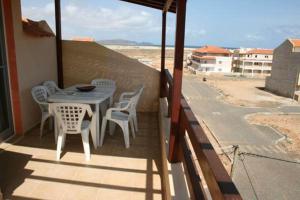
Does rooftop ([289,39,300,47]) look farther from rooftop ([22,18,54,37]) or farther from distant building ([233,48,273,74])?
rooftop ([22,18,54,37])

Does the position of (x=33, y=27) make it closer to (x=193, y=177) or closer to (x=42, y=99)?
(x=42, y=99)

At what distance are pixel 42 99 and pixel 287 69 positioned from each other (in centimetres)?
3579

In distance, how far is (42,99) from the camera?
3.65 metres

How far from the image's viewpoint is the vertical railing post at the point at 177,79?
214cm

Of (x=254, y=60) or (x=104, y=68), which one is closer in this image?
(x=104, y=68)

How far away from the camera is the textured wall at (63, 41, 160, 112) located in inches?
196

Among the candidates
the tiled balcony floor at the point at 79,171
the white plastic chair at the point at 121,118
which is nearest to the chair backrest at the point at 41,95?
the tiled balcony floor at the point at 79,171

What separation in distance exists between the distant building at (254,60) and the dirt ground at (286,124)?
1275 inches

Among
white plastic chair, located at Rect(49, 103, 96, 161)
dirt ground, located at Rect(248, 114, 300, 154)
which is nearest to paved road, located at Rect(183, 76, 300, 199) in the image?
dirt ground, located at Rect(248, 114, 300, 154)

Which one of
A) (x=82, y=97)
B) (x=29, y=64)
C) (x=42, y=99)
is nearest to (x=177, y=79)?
(x=82, y=97)

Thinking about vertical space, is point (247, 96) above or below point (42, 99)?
below

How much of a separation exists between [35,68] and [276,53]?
1521 inches

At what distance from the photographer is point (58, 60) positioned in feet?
16.0

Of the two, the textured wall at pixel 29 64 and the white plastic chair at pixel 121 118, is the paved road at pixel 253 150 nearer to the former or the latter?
the white plastic chair at pixel 121 118
